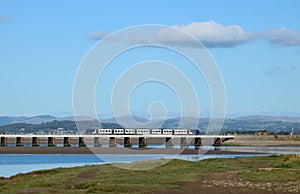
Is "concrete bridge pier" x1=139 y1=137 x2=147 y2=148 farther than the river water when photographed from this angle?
Yes

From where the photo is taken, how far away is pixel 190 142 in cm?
16250

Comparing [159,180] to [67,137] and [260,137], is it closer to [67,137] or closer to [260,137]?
[67,137]

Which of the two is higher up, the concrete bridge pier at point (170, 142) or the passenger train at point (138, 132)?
the passenger train at point (138, 132)

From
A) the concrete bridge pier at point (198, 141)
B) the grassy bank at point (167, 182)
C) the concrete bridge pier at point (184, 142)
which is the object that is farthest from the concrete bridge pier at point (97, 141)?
the grassy bank at point (167, 182)

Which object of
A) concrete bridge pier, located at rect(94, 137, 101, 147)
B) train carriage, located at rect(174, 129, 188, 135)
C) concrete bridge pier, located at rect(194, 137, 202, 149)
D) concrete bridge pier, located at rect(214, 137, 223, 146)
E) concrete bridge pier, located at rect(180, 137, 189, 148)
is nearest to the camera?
concrete bridge pier, located at rect(94, 137, 101, 147)

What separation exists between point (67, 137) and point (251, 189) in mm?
107454

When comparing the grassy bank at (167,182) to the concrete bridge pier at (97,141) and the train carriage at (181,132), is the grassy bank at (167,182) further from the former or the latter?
the train carriage at (181,132)

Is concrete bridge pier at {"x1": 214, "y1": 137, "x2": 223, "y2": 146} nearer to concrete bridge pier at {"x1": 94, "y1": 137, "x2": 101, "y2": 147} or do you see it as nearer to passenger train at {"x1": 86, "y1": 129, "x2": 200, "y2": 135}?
passenger train at {"x1": 86, "y1": 129, "x2": 200, "y2": 135}

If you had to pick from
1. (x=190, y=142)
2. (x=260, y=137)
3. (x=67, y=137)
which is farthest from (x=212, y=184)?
(x=260, y=137)

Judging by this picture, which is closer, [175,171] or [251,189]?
[251,189]

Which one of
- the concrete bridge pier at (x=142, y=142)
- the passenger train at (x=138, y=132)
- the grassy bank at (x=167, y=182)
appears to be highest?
the passenger train at (x=138, y=132)

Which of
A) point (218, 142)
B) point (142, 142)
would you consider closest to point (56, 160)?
point (142, 142)

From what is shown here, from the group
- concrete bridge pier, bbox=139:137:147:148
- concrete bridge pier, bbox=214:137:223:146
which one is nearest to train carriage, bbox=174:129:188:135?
concrete bridge pier, bbox=214:137:223:146

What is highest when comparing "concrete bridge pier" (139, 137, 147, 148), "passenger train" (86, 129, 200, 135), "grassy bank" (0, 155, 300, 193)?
"passenger train" (86, 129, 200, 135)
